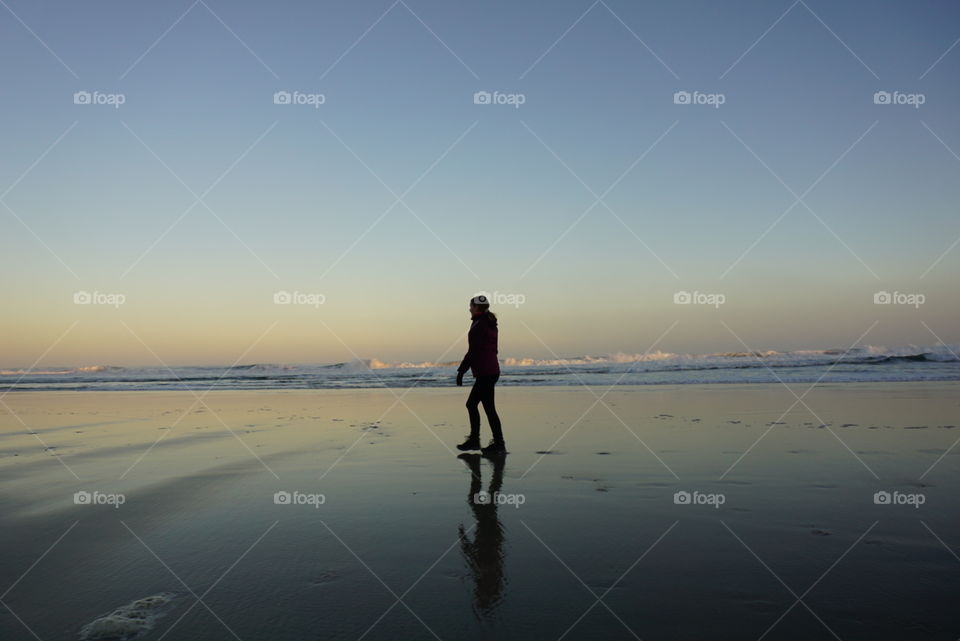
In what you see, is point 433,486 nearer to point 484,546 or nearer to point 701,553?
point 484,546

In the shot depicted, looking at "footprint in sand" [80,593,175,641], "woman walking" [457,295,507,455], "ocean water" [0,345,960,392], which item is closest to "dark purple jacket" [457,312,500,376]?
"woman walking" [457,295,507,455]

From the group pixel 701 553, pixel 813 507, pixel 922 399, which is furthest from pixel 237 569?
pixel 922 399

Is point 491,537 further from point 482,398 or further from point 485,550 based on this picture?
point 482,398

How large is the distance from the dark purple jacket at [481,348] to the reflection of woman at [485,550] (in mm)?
2999

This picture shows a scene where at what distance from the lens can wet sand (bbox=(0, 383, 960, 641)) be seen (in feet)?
9.96

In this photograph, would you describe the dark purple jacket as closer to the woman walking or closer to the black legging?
the woman walking

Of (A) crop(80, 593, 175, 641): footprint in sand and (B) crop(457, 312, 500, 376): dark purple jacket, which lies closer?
(A) crop(80, 593, 175, 641): footprint in sand

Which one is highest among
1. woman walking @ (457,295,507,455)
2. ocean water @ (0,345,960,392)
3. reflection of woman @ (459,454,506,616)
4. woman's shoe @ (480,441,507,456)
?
ocean water @ (0,345,960,392)

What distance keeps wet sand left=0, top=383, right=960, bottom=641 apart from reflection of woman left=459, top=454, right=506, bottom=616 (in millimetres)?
25

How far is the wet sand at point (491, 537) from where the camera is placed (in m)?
3.04

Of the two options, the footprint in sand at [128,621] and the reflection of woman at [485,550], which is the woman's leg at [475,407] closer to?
the reflection of woman at [485,550]

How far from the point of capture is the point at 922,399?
1405 cm

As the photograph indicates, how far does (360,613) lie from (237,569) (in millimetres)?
1117

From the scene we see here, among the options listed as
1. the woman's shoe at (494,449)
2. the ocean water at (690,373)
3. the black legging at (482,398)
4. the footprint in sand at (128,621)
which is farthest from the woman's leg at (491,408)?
the ocean water at (690,373)
